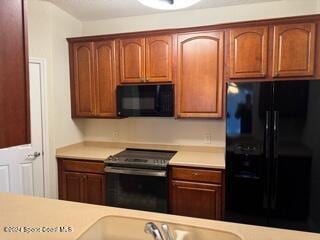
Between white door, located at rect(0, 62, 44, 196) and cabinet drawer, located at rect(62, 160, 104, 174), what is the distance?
29 centimetres

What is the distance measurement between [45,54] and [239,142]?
2.36m

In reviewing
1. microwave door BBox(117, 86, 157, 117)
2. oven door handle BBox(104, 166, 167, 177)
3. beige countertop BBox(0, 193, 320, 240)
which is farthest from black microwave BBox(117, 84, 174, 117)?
beige countertop BBox(0, 193, 320, 240)

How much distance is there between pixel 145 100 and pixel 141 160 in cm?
68

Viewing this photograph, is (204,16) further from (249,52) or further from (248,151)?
(248,151)

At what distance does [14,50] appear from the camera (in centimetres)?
88

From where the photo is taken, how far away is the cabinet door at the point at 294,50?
7.91 feet

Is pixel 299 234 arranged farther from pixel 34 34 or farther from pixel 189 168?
pixel 34 34

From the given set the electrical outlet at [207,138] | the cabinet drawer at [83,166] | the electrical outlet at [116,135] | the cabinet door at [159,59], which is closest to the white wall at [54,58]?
the cabinet drawer at [83,166]

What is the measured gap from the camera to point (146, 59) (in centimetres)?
293

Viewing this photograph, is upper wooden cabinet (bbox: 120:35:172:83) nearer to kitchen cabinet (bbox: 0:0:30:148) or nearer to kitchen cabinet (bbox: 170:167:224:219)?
kitchen cabinet (bbox: 170:167:224:219)

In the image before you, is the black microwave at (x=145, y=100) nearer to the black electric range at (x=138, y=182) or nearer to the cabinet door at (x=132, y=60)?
the cabinet door at (x=132, y=60)

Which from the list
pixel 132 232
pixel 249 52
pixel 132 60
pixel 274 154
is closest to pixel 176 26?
pixel 132 60

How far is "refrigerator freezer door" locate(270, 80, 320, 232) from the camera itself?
2.06 m

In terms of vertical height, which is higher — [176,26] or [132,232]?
[176,26]
